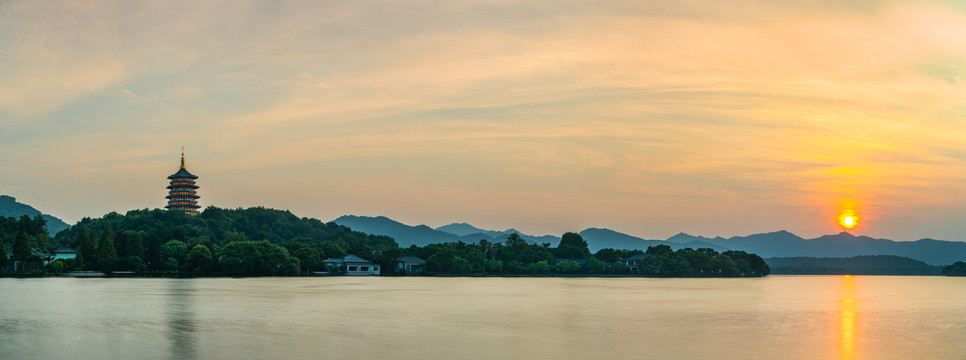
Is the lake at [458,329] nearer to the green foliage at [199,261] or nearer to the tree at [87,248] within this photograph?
the green foliage at [199,261]

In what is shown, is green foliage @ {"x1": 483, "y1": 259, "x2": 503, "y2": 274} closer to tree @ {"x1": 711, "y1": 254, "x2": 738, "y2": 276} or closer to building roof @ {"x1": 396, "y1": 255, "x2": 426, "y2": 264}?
building roof @ {"x1": 396, "y1": 255, "x2": 426, "y2": 264}

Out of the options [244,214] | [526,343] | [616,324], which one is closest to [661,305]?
[616,324]

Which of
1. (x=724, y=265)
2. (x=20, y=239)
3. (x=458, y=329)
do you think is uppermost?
(x=20, y=239)

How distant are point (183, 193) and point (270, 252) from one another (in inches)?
2650

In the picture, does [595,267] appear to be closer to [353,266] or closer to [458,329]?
[353,266]

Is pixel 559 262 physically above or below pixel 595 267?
above

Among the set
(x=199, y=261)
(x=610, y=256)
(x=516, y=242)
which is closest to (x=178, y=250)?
(x=199, y=261)

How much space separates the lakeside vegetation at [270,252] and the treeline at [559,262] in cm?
14

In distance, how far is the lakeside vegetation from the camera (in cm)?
8781

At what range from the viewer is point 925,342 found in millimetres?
26234

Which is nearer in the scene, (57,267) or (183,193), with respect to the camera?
(57,267)

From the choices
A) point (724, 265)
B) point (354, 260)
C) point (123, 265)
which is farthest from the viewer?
point (724, 265)

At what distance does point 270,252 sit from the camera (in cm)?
8888

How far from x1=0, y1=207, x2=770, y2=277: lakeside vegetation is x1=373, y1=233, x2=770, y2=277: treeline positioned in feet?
0.46
